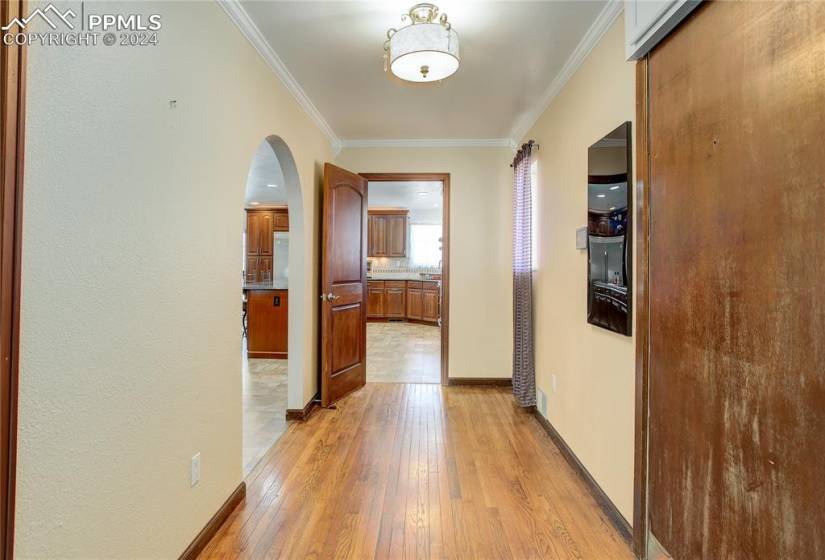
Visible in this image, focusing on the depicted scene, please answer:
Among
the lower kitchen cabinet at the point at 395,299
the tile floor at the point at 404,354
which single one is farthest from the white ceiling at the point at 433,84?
the lower kitchen cabinet at the point at 395,299

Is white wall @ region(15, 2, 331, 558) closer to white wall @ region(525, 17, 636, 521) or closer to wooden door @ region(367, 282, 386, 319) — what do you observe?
white wall @ region(525, 17, 636, 521)

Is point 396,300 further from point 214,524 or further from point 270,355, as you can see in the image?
point 214,524

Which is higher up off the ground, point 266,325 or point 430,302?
point 430,302

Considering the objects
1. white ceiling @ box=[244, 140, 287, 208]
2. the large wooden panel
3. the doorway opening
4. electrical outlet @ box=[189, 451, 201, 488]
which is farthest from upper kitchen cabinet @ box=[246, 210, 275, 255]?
the large wooden panel

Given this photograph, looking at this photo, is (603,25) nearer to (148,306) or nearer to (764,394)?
(764,394)

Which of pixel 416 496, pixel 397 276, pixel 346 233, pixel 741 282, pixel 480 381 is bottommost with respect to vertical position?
pixel 416 496

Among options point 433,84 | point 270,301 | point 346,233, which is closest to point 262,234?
point 270,301

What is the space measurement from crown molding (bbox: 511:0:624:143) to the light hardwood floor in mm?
2460

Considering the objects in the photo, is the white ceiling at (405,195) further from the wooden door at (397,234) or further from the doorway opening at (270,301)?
the doorway opening at (270,301)

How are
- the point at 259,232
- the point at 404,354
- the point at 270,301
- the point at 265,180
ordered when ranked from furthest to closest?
the point at 259,232 → the point at 265,180 → the point at 404,354 → the point at 270,301

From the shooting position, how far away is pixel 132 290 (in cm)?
123

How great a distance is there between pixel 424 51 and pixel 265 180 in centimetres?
438

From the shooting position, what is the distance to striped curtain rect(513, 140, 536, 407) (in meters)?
3.19

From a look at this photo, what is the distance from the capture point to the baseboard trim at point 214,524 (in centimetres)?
153
